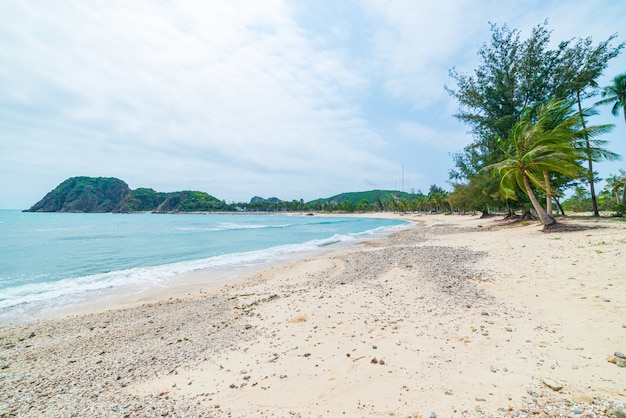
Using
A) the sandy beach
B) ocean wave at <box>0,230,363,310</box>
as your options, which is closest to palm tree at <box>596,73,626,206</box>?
the sandy beach

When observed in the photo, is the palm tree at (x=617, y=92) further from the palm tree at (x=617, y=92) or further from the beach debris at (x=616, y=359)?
the beach debris at (x=616, y=359)

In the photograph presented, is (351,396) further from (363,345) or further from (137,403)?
(137,403)

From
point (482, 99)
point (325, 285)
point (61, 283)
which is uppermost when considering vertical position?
point (482, 99)

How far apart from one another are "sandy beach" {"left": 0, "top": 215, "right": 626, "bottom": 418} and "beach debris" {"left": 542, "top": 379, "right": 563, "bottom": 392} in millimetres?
13

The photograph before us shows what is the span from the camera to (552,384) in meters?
2.98

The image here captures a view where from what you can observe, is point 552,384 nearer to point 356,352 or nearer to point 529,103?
point 356,352

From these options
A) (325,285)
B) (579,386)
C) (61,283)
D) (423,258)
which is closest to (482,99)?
(423,258)

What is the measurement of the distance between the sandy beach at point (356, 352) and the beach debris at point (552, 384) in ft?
0.04

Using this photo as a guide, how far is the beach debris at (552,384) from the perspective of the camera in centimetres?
292

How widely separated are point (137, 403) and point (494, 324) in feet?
19.0

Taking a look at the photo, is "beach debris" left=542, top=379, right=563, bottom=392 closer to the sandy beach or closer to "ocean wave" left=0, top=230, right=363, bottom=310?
the sandy beach

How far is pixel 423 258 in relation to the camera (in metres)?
11.7

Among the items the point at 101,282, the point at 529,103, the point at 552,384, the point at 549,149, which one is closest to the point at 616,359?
the point at 552,384

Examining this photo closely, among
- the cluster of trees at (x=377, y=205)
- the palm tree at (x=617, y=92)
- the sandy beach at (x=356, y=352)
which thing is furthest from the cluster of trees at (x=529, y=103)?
the cluster of trees at (x=377, y=205)
